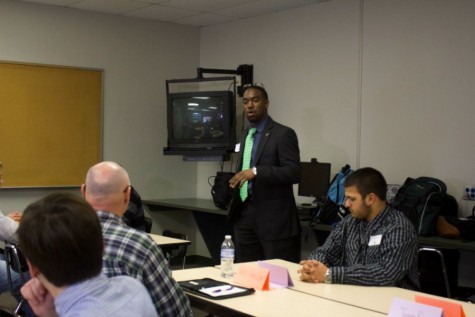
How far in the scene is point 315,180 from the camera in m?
5.79

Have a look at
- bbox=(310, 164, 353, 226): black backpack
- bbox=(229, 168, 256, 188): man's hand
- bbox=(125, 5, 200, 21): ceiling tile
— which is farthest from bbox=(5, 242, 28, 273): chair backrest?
bbox=(125, 5, 200, 21): ceiling tile

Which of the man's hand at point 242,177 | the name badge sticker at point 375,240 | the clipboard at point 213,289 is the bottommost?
the clipboard at point 213,289

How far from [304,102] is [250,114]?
1844 millimetres

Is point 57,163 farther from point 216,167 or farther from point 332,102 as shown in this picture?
point 332,102

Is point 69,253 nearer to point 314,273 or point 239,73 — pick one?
point 314,273

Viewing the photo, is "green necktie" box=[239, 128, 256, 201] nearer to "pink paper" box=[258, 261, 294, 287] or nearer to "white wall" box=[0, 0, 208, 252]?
"pink paper" box=[258, 261, 294, 287]

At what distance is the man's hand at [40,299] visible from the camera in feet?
5.39

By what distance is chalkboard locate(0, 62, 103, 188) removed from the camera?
606cm

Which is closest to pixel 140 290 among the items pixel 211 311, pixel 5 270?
pixel 211 311

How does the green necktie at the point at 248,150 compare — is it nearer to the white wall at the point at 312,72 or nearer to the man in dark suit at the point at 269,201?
the man in dark suit at the point at 269,201

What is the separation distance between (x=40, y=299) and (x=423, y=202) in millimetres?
3576

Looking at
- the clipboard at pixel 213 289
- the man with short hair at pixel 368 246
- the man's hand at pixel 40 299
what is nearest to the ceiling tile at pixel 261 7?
the man with short hair at pixel 368 246

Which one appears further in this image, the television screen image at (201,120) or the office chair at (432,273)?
the television screen image at (201,120)

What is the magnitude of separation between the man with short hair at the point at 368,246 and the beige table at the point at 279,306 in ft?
0.94
